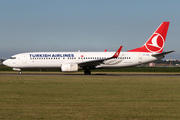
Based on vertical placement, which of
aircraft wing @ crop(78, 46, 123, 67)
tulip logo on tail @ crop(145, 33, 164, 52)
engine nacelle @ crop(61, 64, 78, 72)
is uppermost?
tulip logo on tail @ crop(145, 33, 164, 52)

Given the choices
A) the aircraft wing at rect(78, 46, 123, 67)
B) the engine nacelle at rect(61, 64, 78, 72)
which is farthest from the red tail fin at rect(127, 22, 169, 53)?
the engine nacelle at rect(61, 64, 78, 72)

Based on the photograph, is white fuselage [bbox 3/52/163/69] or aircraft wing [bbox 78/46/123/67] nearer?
aircraft wing [bbox 78/46/123/67]

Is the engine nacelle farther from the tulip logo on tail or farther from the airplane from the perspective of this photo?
the tulip logo on tail

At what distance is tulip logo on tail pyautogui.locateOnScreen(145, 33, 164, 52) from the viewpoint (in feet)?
121

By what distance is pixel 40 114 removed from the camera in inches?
352

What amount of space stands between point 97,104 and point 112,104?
2.21 feet

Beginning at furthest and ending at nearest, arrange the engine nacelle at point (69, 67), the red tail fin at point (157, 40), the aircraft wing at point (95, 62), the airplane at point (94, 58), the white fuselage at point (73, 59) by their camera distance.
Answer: the red tail fin at point (157, 40) < the white fuselage at point (73, 59) < the airplane at point (94, 58) < the aircraft wing at point (95, 62) < the engine nacelle at point (69, 67)

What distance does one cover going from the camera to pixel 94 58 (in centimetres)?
3597

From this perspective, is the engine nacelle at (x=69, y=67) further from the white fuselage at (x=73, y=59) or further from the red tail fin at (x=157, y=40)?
the red tail fin at (x=157, y=40)

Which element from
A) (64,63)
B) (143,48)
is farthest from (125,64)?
(64,63)

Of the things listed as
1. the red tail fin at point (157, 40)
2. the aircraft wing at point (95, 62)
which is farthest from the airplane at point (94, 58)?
the aircraft wing at point (95, 62)

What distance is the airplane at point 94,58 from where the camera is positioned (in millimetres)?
35438

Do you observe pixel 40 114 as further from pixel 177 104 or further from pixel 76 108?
A: pixel 177 104

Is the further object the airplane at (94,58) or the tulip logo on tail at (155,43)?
the tulip logo on tail at (155,43)
